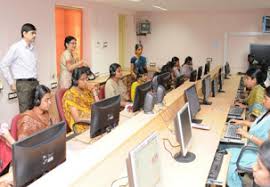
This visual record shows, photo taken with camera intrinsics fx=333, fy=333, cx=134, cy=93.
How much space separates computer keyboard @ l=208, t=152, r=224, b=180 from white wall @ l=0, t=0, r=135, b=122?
3.45 meters

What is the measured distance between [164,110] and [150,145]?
5.57 feet

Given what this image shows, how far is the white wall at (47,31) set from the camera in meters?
4.98

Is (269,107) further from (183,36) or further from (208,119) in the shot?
(183,36)

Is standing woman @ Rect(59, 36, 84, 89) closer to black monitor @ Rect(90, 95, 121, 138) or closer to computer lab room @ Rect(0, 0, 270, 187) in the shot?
computer lab room @ Rect(0, 0, 270, 187)

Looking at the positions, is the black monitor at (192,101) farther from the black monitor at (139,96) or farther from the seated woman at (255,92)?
the seated woman at (255,92)

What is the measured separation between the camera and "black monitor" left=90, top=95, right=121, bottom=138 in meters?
2.63

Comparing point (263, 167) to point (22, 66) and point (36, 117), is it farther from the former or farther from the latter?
point (22, 66)

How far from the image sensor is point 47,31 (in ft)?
19.1

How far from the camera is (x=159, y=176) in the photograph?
1.91 meters

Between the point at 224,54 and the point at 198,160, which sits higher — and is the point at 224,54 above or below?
above

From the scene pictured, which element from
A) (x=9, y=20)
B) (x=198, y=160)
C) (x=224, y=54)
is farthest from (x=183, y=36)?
(x=198, y=160)

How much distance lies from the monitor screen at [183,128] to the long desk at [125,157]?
18 centimetres

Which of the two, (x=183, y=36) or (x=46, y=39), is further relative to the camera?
(x=183, y=36)

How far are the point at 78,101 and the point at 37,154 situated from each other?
196 cm
